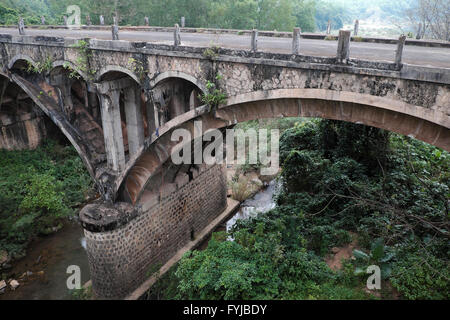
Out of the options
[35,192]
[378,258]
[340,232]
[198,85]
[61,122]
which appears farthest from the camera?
[35,192]

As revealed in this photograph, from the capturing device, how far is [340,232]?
41.5 ft

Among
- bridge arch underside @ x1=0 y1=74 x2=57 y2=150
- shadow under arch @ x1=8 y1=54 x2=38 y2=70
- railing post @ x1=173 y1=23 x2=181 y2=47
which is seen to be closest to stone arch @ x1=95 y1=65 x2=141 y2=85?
railing post @ x1=173 y1=23 x2=181 y2=47

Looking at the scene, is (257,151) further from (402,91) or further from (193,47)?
(402,91)

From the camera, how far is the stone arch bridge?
26.2 feet

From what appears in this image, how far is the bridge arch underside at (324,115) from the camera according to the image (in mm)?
7809

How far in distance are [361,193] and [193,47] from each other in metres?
8.17

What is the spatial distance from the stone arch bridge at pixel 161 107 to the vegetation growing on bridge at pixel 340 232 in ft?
9.12

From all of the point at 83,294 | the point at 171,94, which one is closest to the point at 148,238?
the point at 83,294

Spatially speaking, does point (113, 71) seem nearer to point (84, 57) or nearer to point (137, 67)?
point (84, 57)

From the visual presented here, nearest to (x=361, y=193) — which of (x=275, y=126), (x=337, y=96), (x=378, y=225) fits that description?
(x=378, y=225)

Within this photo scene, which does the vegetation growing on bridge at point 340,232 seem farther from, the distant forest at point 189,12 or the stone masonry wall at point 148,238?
the distant forest at point 189,12

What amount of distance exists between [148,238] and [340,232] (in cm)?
751

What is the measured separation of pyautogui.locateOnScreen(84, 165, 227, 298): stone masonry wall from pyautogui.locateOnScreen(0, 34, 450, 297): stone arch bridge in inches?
1.9

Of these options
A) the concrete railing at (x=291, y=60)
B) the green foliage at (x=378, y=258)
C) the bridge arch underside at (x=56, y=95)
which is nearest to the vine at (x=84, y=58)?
the concrete railing at (x=291, y=60)
